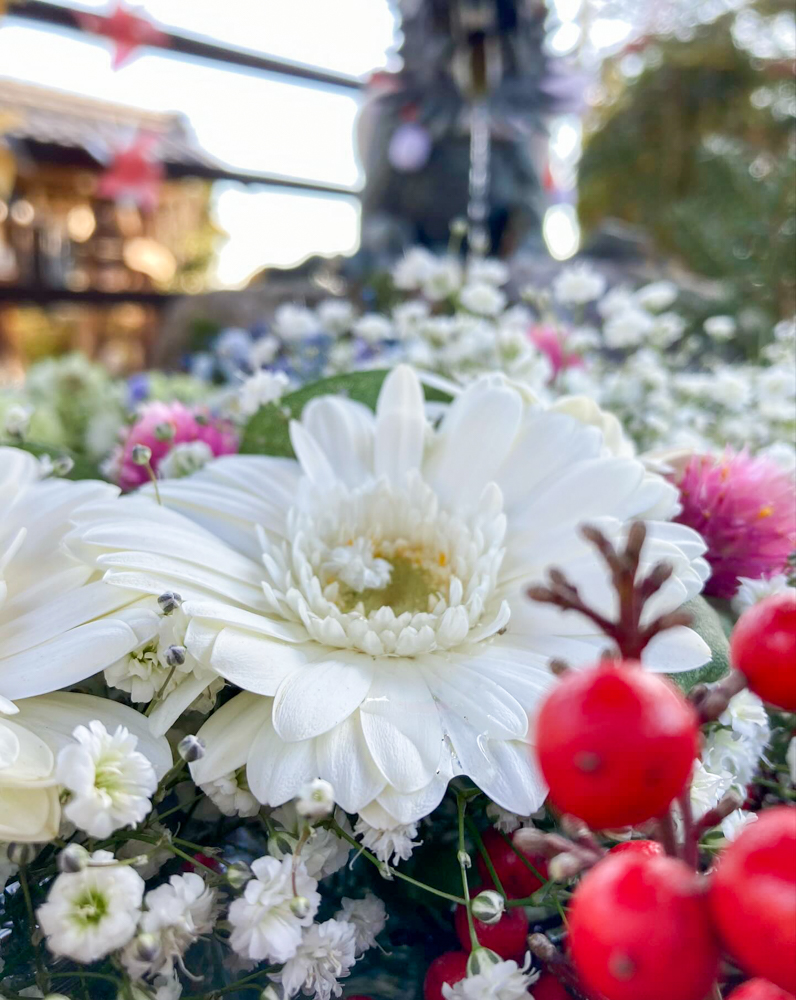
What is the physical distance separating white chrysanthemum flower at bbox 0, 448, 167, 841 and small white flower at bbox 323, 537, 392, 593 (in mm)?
95

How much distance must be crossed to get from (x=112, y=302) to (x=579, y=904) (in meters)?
2.36

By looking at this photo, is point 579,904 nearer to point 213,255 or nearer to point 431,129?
point 431,129

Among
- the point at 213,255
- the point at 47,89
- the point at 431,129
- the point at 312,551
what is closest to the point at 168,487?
the point at 312,551

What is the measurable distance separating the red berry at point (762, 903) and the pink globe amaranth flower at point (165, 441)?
0.44 m

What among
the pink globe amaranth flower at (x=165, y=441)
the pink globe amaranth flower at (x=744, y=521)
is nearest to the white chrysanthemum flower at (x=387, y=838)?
the pink globe amaranth flower at (x=744, y=521)

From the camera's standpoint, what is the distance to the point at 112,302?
7.38 feet

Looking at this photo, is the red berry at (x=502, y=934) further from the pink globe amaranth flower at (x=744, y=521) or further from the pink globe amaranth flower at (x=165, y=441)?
the pink globe amaranth flower at (x=165, y=441)

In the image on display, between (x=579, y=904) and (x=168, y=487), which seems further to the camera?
(x=168, y=487)

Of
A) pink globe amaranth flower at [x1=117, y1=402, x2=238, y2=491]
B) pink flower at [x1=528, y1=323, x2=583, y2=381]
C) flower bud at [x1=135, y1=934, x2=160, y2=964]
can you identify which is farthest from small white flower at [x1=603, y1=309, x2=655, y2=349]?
flower bud at [x1=135, y1=934, x2=160, y2=964]

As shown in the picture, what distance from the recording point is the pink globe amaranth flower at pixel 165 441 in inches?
20.4

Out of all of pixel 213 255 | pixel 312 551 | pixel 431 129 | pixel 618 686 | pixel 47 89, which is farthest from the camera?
pixel 213 255

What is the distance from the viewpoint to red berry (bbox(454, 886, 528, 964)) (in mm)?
261

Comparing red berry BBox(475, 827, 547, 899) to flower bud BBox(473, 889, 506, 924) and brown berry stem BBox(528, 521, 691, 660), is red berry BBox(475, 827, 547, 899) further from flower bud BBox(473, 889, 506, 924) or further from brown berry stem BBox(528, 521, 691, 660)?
brown berry stem BBox(528, 521, 691, 660)

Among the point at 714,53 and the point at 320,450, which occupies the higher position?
the point at 714,53
